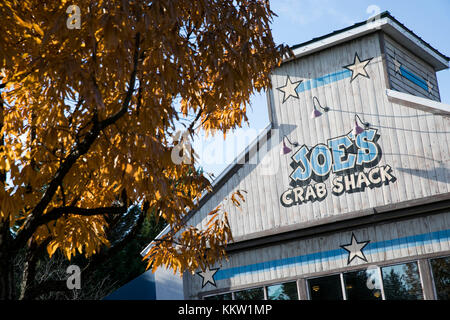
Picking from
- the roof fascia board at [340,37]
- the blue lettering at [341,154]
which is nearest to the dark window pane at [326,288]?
the blue lettering at [341,154]

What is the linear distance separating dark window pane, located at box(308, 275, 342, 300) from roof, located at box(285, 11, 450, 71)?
6271 millimetres

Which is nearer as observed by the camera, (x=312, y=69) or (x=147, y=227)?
(x=312, y=69)

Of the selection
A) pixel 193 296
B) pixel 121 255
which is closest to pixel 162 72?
pixel 193 296

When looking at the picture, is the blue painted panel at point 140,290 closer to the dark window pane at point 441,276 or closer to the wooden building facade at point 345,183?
the wooden building facade at point 345,183

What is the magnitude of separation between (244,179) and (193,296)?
3809 mm

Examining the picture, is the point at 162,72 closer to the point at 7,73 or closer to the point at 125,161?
the point at 125,161

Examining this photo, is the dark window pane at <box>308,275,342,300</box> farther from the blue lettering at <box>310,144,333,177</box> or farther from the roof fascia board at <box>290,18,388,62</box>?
the roof fascia board at <box>290,18,388,62</box>

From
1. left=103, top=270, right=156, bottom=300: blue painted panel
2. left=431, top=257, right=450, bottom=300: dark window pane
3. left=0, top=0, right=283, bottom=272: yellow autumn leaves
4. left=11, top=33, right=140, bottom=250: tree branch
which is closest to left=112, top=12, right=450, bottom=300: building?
left=431, top=257, right=450, bottom=300: dark window pane

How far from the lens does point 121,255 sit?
2930 centimetres

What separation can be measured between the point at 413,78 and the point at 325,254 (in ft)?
19.3

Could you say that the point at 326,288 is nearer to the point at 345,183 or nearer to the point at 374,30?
the point at 345,183

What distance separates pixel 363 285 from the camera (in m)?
12.9

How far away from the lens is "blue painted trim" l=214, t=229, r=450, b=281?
12.2 metres
